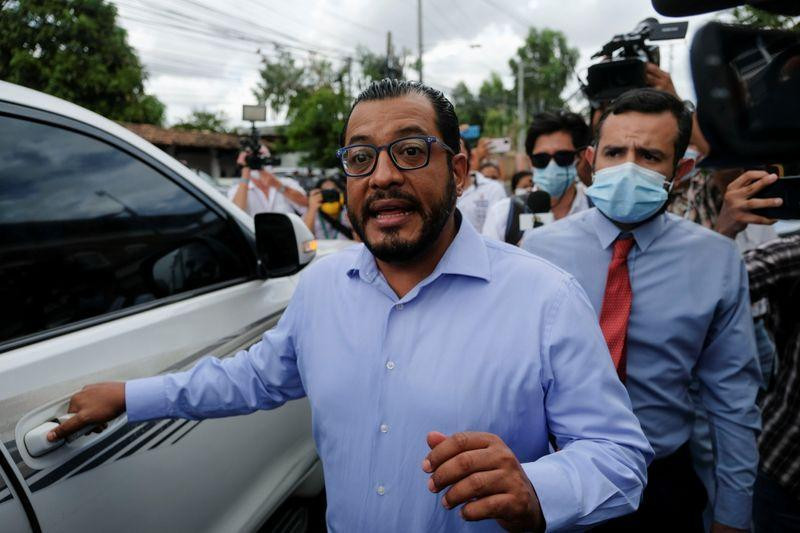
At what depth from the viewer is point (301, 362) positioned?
149cm

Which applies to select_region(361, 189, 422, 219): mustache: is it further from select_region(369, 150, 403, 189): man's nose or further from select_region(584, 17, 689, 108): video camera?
select_region(584, 17, 689, 108): video camera

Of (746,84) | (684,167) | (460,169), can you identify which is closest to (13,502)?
(460,169)

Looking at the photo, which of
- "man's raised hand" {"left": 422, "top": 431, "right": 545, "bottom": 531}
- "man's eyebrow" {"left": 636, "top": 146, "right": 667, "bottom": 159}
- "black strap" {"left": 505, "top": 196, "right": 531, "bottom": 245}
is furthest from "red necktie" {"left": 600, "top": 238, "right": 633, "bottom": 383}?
"black strap" {"left": 505, "top": 196, "right": 531, "bottom": 245}

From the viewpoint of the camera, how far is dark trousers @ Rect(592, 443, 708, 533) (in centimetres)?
182

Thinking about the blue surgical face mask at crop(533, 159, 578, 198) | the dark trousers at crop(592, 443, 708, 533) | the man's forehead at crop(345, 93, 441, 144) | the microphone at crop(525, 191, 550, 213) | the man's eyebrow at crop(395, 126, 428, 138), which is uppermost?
the man's forehead at crop(345, 93, 441, 144)

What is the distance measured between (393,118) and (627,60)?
1595mm

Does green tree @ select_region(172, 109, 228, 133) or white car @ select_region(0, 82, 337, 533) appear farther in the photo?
green tree @ select_region(172, 109, 228, 133)

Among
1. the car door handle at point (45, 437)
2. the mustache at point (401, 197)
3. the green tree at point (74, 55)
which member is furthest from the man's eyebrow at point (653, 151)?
the green tree at point (74, 55)

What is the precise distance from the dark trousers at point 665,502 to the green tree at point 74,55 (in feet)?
64.7

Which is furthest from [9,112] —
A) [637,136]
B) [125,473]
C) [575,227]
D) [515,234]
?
[515,234]

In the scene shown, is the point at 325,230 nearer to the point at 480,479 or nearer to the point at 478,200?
the point at 478,200

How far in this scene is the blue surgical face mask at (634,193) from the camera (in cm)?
181

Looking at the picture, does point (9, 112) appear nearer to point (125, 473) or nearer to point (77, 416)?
point (77, 416)

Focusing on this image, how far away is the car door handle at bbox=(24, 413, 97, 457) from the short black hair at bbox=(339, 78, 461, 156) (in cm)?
93
